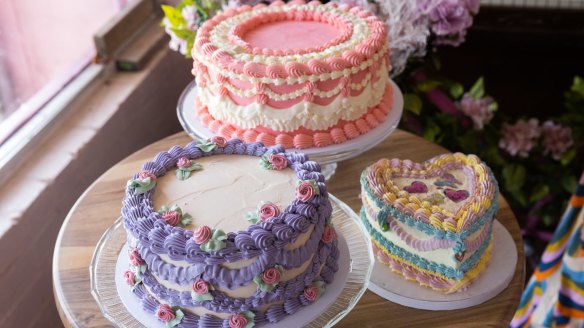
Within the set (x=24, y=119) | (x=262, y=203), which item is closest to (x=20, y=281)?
(x=24, y=119)

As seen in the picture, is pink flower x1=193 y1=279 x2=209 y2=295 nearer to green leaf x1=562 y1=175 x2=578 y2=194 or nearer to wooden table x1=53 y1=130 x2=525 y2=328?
wooden table x1=53 y1=130 x2=525 y2=328

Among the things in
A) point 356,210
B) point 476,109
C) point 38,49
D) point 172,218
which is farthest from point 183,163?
point 476,109

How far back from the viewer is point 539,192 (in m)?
2.28

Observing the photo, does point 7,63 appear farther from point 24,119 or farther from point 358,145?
point 358,145

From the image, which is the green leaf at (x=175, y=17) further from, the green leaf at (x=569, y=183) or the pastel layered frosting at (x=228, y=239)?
the green leaf at (x=569, y=183)

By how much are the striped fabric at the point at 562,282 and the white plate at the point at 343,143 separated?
488mm

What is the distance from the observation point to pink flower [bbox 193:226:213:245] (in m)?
1.00

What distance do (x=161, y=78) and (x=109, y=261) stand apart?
3.70 feet

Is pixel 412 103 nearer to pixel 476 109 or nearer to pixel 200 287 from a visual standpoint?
pixel 476 109

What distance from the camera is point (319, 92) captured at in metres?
1.37

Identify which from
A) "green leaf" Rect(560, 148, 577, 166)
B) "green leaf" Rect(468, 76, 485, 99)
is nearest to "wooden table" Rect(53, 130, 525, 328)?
"green leaf" Rect(468, 76, 485, 99)

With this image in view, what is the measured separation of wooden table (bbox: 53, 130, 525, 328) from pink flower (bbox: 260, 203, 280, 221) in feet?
1.04

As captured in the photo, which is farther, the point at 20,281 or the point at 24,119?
the point at 24,119

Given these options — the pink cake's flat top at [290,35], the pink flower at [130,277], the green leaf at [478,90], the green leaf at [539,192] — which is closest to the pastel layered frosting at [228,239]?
the pink flower at [130,277]
